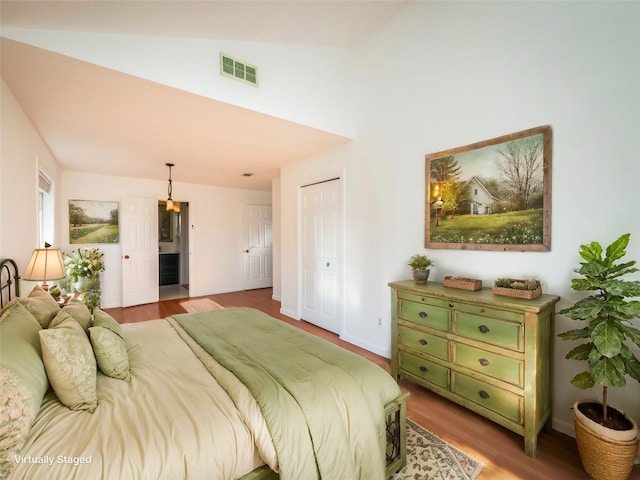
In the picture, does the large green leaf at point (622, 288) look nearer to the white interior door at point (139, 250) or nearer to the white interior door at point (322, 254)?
the white interior door at point (322, 254)

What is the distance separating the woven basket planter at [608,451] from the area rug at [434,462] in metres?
0.59

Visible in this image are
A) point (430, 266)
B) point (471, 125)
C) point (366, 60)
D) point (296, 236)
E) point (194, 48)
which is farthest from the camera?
point (296, 236)

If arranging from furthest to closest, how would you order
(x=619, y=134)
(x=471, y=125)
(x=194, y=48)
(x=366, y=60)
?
(x=366, y=60) < (x=471, y=125) < (x=194, y=48) < (x=619, y=134)

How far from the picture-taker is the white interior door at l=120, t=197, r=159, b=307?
17.4 feet

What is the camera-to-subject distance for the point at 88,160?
4.26 meters

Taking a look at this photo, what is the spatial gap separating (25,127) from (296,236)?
3182 millimetres

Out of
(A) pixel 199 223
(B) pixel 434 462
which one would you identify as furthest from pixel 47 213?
(B) pixel 434 462

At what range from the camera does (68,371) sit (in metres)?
1.24

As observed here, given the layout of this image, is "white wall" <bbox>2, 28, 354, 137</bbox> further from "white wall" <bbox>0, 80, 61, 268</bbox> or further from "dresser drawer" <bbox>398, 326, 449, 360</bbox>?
"dresser drawer" <bbox>398, 326, 449, 360</bbox>

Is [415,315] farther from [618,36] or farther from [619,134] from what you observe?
[618,36]

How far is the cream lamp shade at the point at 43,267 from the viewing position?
7.44 ft

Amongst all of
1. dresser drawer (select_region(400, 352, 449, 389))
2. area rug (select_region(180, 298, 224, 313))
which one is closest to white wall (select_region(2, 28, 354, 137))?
dresser drawer (select_region(400, 352, 449, 389))

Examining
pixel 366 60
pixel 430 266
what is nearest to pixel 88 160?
pixel 366 60

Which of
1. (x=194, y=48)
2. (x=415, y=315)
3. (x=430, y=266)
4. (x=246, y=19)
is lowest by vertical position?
(x=415, y=315)
